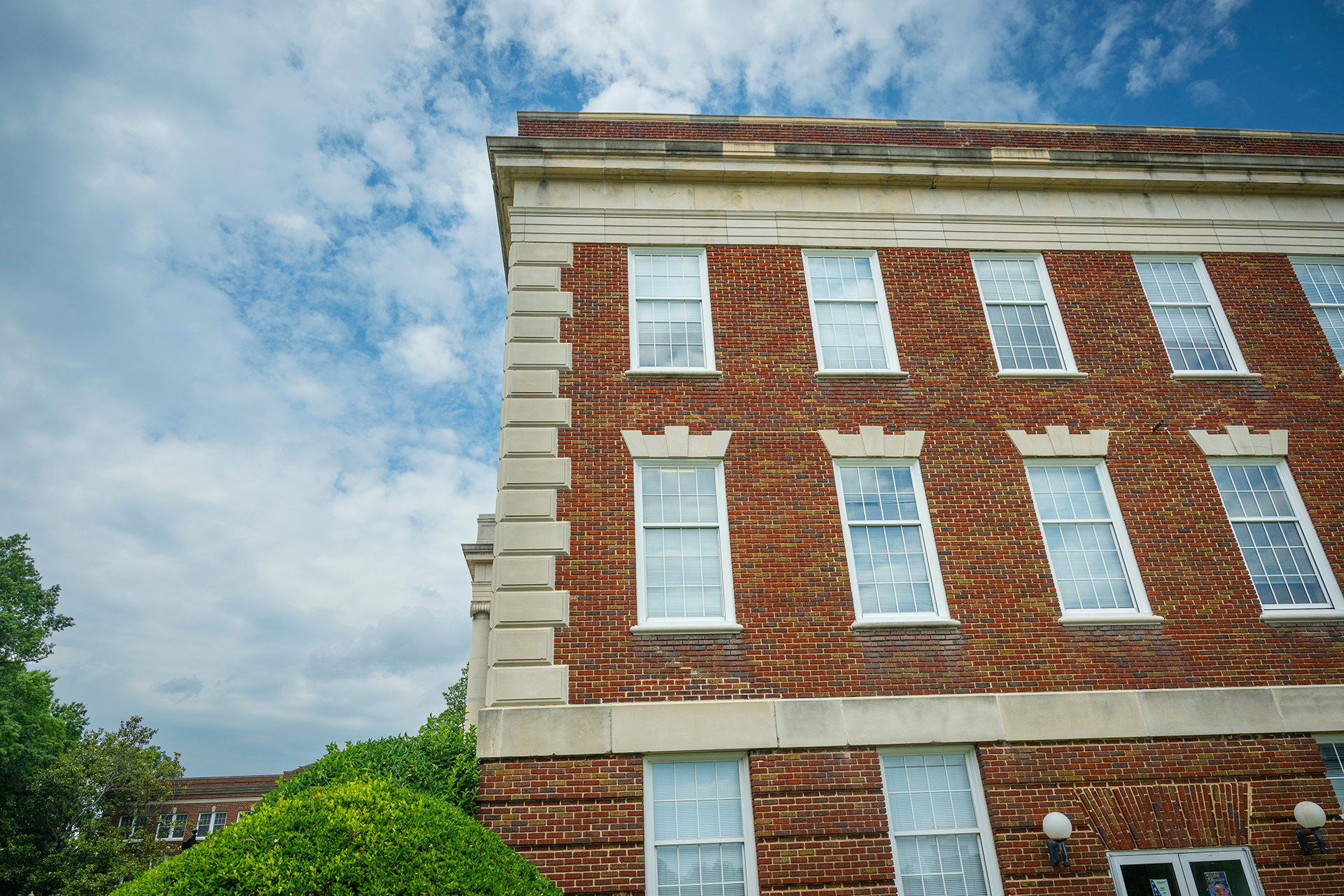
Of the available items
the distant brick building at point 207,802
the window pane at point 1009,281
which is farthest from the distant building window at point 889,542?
the distant brick building at point 207,802

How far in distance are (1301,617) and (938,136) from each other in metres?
9.90

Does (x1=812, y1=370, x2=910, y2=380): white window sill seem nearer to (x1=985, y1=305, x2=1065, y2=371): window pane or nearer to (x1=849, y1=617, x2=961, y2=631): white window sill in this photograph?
(x1=985, y1=305, x2=1065, y2=371): window pane

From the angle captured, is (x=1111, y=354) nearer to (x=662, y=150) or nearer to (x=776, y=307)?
(x=776, y=307)

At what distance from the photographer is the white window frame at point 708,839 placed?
926 cm

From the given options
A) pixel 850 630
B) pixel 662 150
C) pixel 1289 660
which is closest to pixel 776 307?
pixel 662 150

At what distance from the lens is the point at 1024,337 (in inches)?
510

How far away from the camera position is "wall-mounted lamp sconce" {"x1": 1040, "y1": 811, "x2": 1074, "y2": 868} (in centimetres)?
926

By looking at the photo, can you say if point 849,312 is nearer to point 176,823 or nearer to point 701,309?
point 701,309

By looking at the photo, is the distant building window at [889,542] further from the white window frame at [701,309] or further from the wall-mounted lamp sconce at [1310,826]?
the wall-mounted lamp sconce at [1310,826]

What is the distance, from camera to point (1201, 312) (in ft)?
44.4

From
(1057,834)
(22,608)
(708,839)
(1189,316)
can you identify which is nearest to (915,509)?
(1057,834)

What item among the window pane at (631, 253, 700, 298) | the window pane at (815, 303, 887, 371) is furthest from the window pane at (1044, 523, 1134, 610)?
the window pane at (631, 253, 700, 298)

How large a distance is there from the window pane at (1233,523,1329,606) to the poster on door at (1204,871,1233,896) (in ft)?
13.1

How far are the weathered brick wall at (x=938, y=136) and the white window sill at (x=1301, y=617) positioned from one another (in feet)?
28.1
